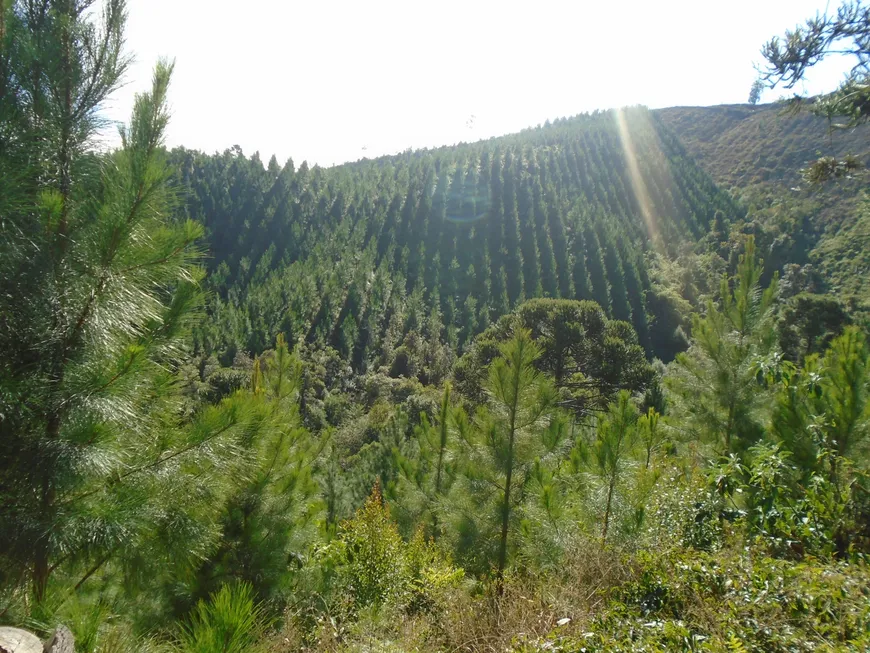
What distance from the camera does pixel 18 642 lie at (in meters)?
1.53

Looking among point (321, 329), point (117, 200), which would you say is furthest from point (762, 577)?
point (321, 329)

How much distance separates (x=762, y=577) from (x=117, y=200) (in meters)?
3.91

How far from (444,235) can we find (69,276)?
78.6 m

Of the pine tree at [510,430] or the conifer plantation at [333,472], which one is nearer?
the conifer plantation at [333,472]

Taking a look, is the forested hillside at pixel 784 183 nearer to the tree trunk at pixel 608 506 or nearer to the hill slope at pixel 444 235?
the hill slope at pixel 444 235

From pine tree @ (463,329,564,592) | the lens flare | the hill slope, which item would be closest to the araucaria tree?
pine tree @ (463,329,564,592)

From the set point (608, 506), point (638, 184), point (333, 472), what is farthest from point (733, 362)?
point (638, 184)

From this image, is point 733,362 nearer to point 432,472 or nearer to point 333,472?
point 432,472

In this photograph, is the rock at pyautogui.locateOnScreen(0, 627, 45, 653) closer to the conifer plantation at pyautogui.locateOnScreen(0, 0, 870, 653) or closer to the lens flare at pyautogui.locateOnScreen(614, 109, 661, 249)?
the conifer plantation at pyautogui.locateOnScreen(0, 0, 870, 653)

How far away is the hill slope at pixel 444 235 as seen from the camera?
56.6m

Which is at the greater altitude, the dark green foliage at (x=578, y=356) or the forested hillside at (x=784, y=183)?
the forested hillside at (x=784, y=183)

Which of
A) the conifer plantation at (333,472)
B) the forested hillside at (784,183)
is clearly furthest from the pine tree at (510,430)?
the forested hillside at (784,183)

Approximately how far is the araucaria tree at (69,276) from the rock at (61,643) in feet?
2.43

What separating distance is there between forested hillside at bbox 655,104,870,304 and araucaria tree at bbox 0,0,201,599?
28.7 m
